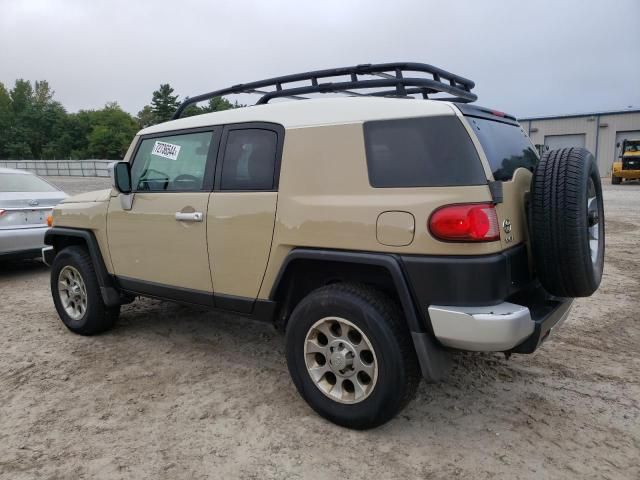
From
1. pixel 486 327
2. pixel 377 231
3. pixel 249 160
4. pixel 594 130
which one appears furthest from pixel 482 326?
pixel 594 130

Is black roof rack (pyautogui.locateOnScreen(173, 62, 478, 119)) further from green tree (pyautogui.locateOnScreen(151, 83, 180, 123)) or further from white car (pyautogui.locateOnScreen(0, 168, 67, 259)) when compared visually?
green tree (pyautogui.locateOnScreen(151, 83, 180, 123))

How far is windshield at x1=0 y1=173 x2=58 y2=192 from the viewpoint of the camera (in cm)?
689

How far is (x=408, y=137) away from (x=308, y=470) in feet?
5.86

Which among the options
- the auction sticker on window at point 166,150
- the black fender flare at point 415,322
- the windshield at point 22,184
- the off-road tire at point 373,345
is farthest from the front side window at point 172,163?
the windshield at point 22,184

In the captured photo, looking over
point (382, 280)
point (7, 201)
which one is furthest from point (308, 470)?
point (7, 201)

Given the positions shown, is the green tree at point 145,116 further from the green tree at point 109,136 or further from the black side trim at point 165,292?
the black side trim at point 165,292

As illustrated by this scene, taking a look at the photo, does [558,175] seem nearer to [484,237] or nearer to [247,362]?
[484,237]

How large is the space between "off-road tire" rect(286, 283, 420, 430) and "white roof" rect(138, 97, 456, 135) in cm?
96

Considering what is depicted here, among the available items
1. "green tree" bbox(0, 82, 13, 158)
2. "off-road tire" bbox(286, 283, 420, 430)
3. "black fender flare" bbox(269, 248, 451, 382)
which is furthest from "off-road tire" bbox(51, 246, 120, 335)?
"green tree" bbox(0, 82, 13, 158)

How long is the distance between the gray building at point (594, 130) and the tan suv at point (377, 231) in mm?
41042

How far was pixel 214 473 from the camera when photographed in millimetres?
2469

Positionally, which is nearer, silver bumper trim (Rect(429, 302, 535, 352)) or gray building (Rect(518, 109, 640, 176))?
silver bumper trim (Rect(429, 302, 535, 352))

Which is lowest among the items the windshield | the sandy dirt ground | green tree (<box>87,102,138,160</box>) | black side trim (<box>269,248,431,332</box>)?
the sandy dirt ground

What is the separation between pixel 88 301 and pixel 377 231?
9.50 feet
